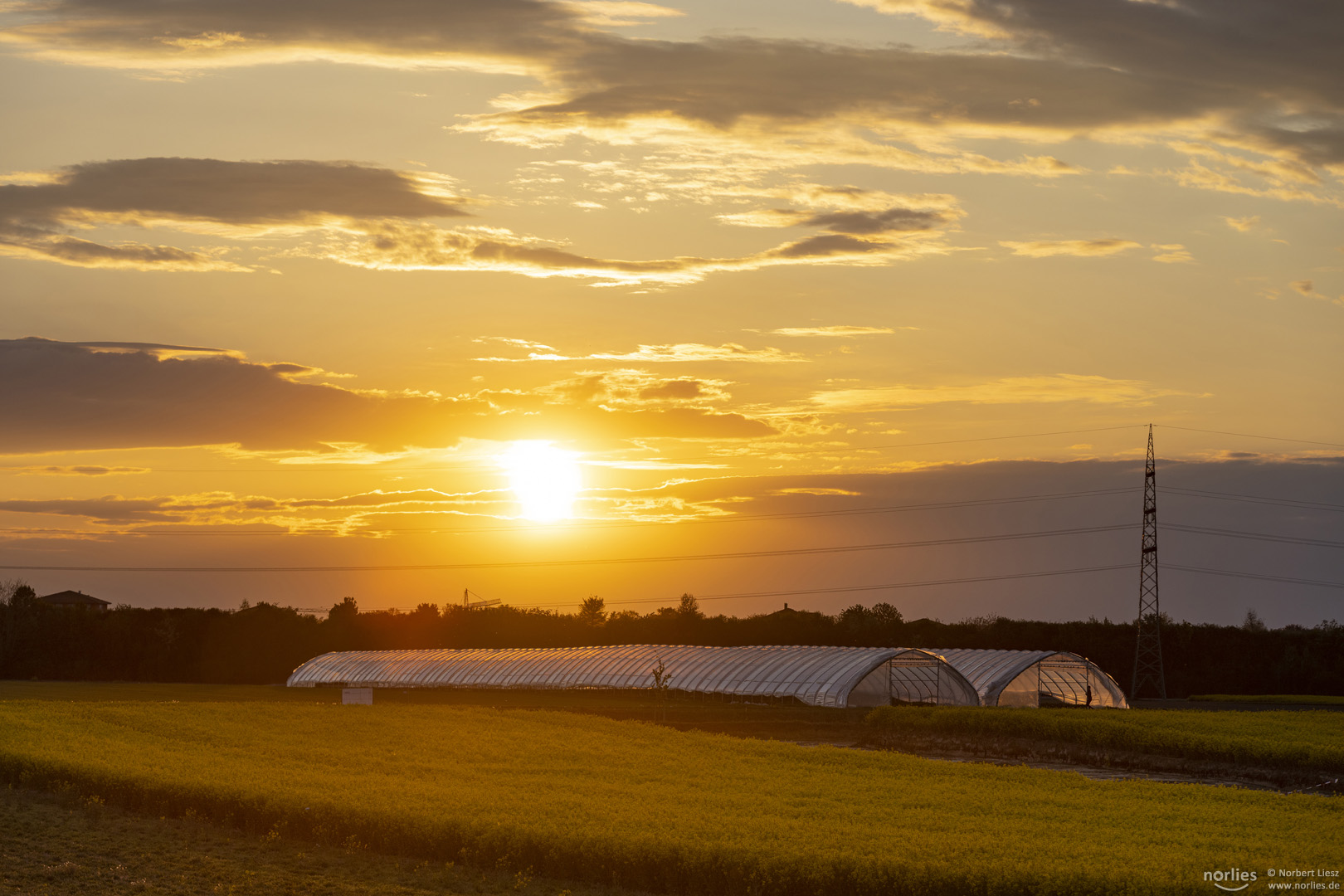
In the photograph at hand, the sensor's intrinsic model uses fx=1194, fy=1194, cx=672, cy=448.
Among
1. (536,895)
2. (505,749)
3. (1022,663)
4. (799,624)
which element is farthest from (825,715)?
(799,624)

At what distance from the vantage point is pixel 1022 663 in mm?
63188

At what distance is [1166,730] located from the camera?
44.7m

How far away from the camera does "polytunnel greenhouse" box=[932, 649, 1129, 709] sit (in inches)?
2447

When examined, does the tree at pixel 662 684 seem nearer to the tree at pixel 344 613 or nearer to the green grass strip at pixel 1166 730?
the green grass strip at pixel 1166 730

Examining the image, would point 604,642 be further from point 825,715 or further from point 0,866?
point 0,866

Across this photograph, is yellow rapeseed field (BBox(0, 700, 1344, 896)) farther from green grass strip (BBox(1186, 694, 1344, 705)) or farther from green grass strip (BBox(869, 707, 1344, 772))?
green grass strip (BBox(1186, 694, 1344, 705))

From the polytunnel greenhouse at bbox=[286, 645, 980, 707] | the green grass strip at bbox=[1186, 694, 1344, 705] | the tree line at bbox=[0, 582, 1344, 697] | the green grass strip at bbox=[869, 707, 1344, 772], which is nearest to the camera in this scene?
the green grass strip at bbox=[869, 707, 1344, 772]

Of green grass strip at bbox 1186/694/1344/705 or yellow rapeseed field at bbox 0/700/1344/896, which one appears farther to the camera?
green grass strip at bbox 1186/694/1344/705

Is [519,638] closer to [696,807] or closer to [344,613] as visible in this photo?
[344,613]

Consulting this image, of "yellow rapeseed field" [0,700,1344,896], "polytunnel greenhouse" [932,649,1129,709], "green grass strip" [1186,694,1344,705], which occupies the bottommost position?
"yellow rapeseed field" [0,700,1344,896]

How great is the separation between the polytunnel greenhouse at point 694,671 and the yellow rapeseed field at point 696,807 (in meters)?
20.1

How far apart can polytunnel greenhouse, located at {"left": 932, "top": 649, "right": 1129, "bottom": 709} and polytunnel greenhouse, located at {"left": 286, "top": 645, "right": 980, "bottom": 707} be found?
6.66 ft

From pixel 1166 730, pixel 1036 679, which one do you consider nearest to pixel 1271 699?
pixel 1036 679

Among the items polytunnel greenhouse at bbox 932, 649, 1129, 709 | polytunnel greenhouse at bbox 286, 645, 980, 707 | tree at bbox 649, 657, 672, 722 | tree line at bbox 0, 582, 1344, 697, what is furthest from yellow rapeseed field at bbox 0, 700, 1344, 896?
tree line at bbox 0, 582, 1344, 697
